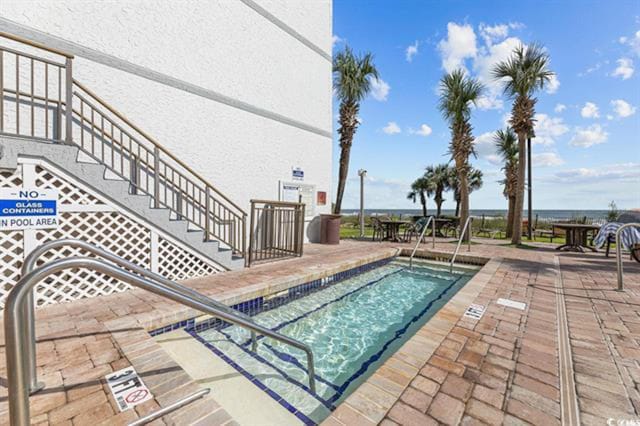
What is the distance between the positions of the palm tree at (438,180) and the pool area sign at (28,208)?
28.1m

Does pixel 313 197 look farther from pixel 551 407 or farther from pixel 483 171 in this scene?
pixel 483 171

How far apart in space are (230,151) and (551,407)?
23.8 feet

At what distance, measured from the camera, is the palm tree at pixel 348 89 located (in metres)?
12.1

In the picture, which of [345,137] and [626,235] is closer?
[626,235]

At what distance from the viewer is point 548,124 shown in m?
11.5

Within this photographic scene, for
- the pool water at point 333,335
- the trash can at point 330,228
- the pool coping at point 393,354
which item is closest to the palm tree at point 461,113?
the trash can at point 330,228

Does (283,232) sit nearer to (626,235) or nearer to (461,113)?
(626,235)

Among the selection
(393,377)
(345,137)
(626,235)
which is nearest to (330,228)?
(345,137)

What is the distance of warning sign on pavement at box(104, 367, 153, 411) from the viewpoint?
1.73m

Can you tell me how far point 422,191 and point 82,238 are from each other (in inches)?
1160

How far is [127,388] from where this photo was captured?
185 centimetres

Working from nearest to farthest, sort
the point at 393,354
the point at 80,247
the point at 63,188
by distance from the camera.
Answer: the point at 80,247, the point at 393,354, the point at 63,188

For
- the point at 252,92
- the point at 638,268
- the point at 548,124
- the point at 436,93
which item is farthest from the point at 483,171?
the point at 252,92

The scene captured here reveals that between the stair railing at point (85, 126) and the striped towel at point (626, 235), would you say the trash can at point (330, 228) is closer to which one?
the stair railing at point (85, 126)
